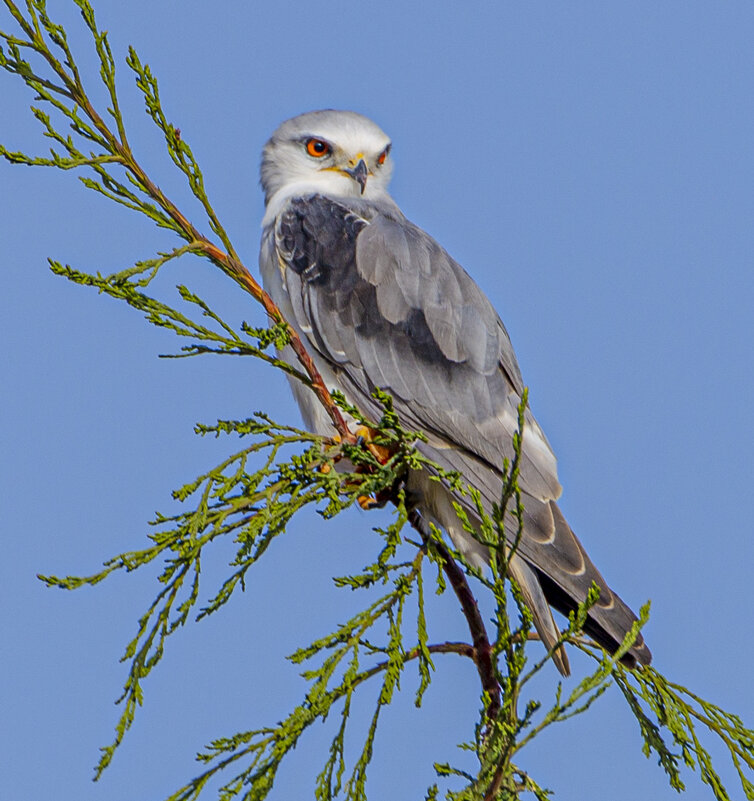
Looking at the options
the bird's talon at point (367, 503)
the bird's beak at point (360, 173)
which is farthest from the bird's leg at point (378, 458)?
the bird's beak at point (360, 173)

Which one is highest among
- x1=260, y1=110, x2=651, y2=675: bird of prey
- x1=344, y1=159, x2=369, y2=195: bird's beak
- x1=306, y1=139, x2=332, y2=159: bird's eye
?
x1=306, y1=139, x2=332, y2=159: bird's eye

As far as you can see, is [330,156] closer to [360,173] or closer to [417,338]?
[360,173]

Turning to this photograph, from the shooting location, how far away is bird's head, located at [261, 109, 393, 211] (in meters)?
5.08

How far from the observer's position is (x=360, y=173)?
5.01m

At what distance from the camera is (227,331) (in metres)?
2.52

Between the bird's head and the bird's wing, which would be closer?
the bird's wing

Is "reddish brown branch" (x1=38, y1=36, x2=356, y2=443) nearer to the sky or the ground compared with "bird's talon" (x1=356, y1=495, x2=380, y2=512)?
nearer to the ground

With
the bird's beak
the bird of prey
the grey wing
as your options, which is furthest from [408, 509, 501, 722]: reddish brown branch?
the bird's beak

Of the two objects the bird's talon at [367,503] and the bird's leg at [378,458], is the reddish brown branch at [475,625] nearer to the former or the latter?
the bird's leg at [378,458]

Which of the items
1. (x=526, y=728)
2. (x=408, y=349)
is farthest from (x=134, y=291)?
(x=408, y=349)

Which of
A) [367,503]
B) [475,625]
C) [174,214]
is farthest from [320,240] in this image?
[475,625]

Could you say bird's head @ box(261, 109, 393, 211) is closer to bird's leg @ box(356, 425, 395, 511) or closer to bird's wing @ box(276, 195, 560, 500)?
bird's wing @ box(276, 195, 560, 500)

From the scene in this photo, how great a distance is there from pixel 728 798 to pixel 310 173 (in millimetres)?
3619

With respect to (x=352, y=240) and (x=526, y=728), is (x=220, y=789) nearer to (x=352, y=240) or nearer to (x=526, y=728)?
(x=526, y=728)
